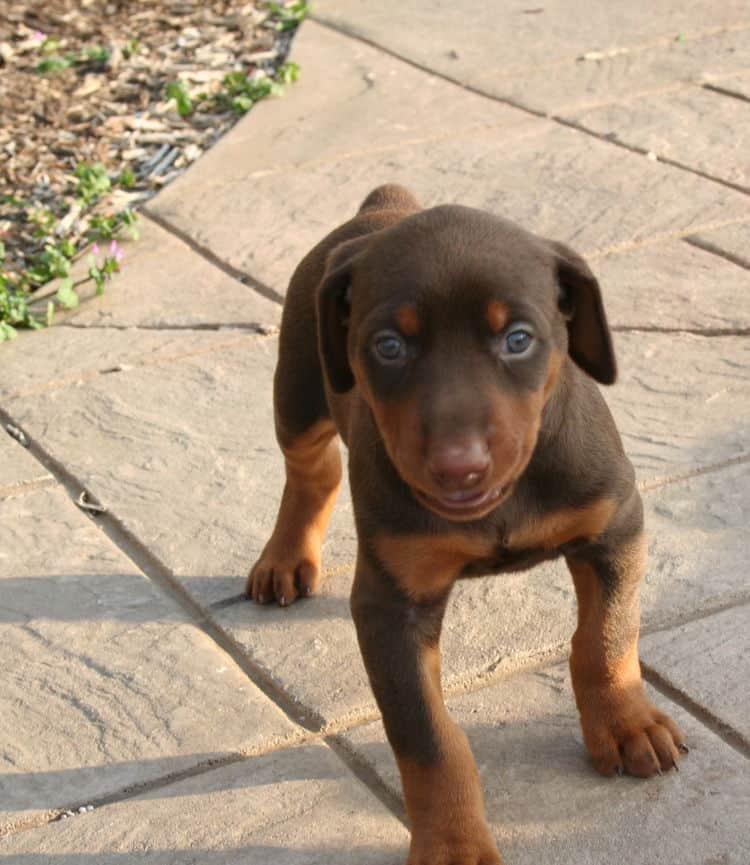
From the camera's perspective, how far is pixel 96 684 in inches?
162

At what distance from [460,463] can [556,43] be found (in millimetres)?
6227

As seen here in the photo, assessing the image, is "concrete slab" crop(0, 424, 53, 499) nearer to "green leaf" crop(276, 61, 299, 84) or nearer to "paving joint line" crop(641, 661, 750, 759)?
"paving joint line" crop(641, 661, 750, 759)

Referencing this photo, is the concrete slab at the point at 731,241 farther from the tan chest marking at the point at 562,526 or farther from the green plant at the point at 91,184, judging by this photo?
the tan chest marking at the point at 562,526

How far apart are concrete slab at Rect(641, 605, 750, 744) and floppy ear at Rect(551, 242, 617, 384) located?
84 centimetres

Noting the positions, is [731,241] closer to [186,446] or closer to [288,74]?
[186,446]

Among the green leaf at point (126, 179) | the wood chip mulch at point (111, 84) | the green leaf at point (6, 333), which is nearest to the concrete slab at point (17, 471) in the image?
the green leaf at point (6, 333)

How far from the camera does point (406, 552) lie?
3312 mm

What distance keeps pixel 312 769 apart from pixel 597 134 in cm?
445

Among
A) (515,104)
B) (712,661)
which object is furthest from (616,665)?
(515,104)

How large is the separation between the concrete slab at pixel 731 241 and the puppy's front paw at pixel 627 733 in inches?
112

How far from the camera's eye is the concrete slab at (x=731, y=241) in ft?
20.0

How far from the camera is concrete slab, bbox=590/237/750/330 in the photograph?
5.68m

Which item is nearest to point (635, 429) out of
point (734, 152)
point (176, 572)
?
point (176, 572)

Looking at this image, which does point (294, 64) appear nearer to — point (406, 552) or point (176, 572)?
point (176, 572)
